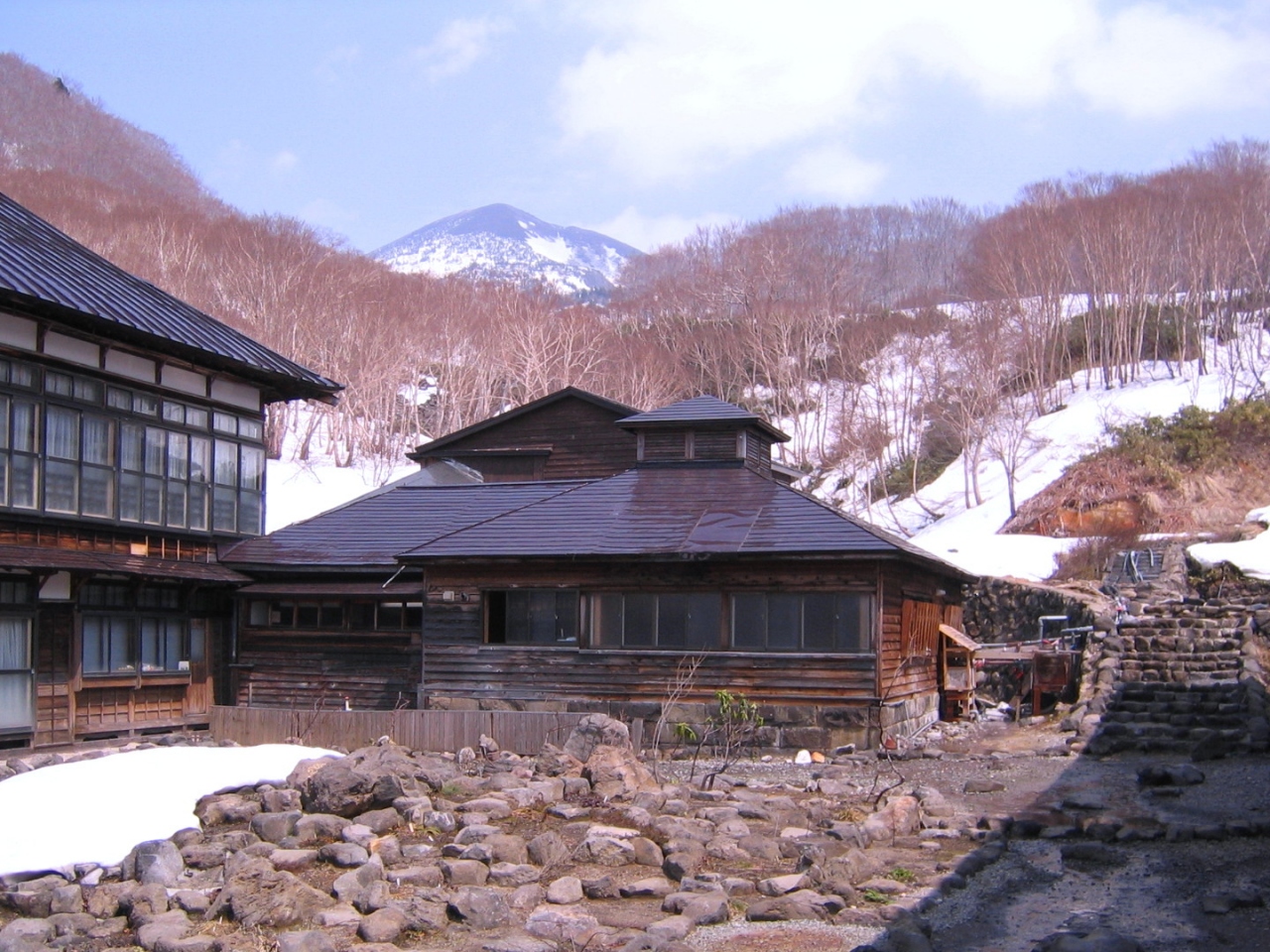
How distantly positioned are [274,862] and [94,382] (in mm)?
11651

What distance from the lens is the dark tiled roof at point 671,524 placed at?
19.2 m

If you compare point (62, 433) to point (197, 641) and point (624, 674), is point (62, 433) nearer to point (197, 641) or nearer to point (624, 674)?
point (197, 641)

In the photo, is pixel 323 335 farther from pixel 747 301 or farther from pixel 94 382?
pixel 94 382

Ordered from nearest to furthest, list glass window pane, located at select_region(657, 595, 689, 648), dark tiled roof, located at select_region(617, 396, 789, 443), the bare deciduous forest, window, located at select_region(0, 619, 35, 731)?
window, located at select_region(0, 619, 35, 731)
glass window pane, located at select_region(657, 595, 689, 648)
dark tiled roof, located at select_region(617, 396, 789, 443)
the bare deciduous forest

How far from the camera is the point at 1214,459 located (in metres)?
37.8

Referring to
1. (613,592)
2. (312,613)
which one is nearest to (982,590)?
(613,592)

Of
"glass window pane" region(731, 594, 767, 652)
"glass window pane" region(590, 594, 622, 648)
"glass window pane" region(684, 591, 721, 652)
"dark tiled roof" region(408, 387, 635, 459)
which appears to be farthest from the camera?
"dark tiled roof" region(408, 387, 635, 459)

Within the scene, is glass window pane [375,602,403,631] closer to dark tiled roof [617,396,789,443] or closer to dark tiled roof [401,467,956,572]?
dark tiled roof [401,467,956,572]

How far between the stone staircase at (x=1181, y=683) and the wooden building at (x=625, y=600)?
3.19 metres

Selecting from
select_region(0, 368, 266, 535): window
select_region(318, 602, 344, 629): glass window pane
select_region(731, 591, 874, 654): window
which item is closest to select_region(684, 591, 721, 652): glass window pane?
select_region(731, 591, 874, 654): window

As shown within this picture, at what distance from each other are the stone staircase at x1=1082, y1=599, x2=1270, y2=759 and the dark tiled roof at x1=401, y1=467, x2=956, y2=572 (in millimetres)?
3638

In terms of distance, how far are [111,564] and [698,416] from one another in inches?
424

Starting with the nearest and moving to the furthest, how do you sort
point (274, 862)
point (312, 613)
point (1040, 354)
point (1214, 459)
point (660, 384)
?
point (274, 862)
point (312, 613)
point (1214, 459)
point (1040, 354)
point (660, 384)

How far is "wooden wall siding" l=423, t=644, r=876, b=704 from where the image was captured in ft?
62.5
